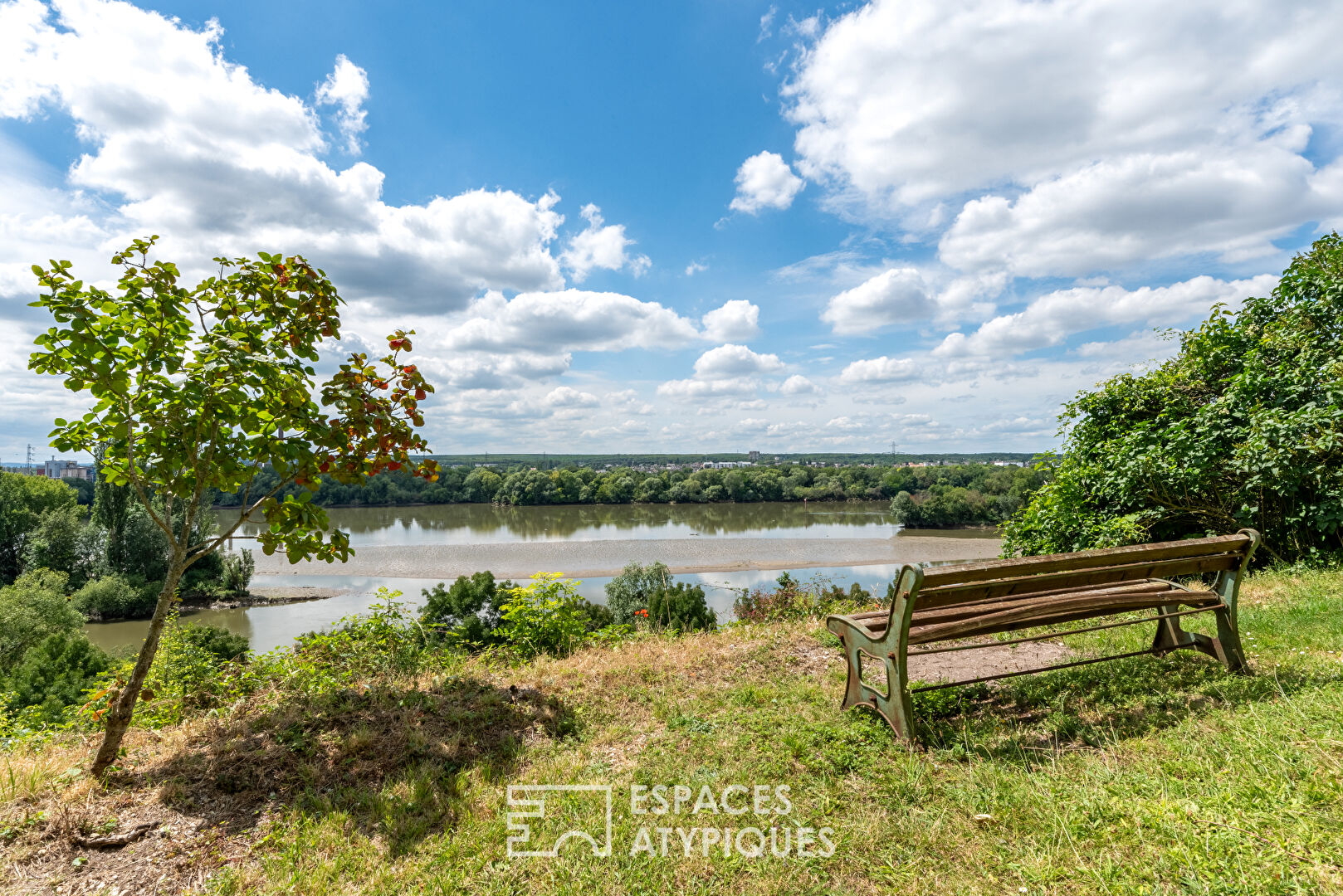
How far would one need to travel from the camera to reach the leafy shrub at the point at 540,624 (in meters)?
6.08

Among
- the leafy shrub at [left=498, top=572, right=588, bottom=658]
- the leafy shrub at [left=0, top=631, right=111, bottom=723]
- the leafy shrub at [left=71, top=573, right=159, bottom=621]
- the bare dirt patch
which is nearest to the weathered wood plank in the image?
the bare dirt patch

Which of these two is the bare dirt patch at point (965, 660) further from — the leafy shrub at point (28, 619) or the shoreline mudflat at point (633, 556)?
the leafy shrub at point (28, 619)

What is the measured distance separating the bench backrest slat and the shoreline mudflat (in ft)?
86.8

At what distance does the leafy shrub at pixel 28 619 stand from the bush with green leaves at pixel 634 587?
57.8ft

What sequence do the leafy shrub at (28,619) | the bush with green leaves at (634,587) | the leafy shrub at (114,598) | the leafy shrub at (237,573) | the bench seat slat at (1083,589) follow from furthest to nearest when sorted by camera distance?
the leafy shrub at (237,573) < the leafy shrub at (114,598) < the bush with green leaves at (634,587) < the leafy shrub at (28,619) < the bench seat slat at (1083,589)

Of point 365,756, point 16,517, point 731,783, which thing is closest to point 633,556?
point 365,756

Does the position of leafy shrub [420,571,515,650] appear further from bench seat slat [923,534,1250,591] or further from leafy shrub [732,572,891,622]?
bench seat slat [923,534,1250,591]

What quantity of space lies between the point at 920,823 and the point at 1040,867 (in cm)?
48

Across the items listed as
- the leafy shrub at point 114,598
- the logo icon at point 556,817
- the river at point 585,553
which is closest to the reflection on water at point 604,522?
the river at point 585,553

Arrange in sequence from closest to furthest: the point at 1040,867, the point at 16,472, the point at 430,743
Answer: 1. the point at 1040,867
2. the point at 430,743
3. the point at 16,472

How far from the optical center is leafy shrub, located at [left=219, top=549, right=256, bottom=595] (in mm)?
31109

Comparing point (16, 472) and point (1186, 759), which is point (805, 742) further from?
point (16, 472)

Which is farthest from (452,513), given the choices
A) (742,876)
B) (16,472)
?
(742,876)

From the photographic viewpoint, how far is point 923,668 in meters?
4.68
